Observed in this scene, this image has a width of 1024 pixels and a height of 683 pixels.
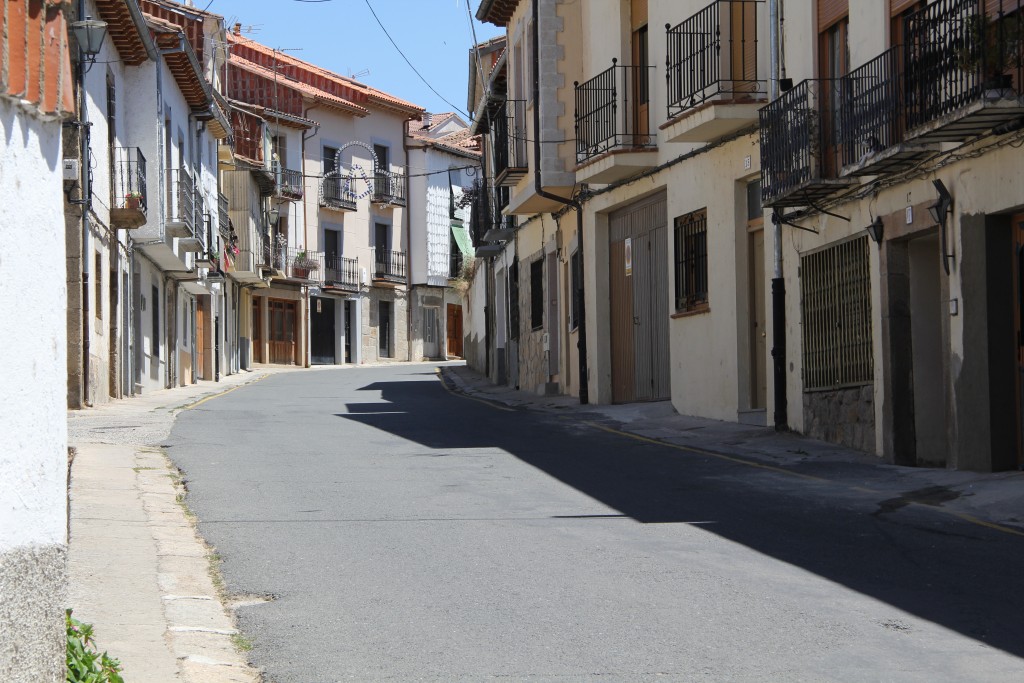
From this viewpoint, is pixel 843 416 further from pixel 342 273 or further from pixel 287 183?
pixel 342 273

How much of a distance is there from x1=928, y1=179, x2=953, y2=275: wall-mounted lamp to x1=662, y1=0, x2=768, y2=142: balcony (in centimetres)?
472

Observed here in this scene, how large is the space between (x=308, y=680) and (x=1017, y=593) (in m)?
3.63

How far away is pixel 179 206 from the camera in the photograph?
102 ft

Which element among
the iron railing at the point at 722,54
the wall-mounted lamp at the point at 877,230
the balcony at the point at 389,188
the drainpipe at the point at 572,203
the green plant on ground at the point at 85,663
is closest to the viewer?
the green plant on ground at the point at 85,663

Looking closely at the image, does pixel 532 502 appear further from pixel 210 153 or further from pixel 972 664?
pixel 210 153

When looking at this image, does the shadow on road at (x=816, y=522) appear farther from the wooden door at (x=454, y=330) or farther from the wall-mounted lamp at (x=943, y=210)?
the wooden door at (x=454, y=330)

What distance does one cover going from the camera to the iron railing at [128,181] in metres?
26.4

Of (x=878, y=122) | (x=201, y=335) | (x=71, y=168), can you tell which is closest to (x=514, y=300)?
(x=71, y=168)

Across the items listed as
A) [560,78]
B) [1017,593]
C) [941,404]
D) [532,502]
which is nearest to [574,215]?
[560,78]

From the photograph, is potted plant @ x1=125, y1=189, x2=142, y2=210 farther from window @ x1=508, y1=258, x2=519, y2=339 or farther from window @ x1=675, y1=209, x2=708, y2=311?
window @ x1=675, y1=209, x2=708, y2=311

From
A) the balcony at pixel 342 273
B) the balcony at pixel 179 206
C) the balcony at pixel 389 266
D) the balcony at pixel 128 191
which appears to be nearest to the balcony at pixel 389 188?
the balcony at pixel 389 266

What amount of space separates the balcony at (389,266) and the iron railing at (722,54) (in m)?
43.1

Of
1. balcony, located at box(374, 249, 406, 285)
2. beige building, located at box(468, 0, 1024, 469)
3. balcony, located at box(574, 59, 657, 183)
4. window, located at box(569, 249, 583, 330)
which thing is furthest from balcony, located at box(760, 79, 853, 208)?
balcony, located at box(374, 249, 406, 285)

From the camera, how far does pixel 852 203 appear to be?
575 inches
